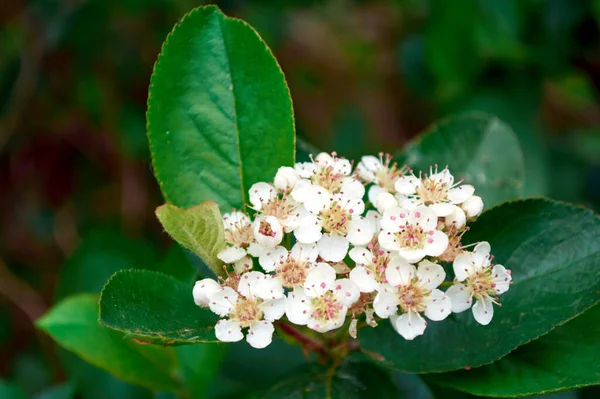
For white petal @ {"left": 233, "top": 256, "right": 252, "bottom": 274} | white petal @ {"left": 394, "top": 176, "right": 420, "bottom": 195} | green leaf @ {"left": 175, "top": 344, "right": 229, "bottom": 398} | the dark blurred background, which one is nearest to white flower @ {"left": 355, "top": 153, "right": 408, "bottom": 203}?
white petal @ {"left": 394, "top": 176, "right": 420, "bottom": 195}

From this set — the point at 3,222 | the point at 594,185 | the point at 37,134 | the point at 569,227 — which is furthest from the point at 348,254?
the point at 3,222

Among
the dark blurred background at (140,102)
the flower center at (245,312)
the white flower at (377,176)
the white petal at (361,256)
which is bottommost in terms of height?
the flower center at (245,312)

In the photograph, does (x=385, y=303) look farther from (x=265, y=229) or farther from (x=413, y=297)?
(x=265, y=229)

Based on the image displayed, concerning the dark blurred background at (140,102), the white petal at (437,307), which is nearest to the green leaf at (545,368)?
the white petal at (437,307)

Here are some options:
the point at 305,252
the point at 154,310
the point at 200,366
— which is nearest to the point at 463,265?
the point at 305,252

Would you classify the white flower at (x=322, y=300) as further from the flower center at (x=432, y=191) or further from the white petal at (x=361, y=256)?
the flower center at (x=432, y=191)

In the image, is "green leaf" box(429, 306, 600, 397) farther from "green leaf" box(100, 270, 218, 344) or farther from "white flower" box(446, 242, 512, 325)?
"green leaf" box(100, 270, 218, 344)
